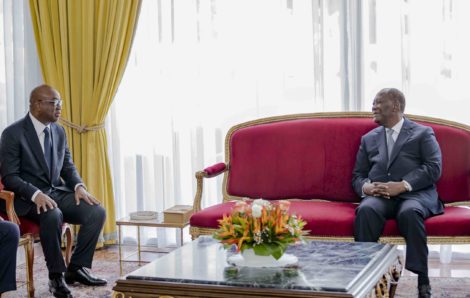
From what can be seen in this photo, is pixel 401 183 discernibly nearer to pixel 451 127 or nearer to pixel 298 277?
pixel 451 127

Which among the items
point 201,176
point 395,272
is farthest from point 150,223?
point 395,272

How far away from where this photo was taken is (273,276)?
3285mm

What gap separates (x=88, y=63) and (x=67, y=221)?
5.38 ft

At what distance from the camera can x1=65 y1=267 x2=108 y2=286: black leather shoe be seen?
4.98 meters

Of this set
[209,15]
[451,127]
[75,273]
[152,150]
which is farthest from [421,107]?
[75,273]

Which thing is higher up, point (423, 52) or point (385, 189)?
point (423, 52)

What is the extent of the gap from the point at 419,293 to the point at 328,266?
1.19m

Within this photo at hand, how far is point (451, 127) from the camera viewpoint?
5.04 meters

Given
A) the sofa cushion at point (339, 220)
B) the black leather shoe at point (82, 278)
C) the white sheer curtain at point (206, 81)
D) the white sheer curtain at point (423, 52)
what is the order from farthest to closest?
the white sheer curtain at point (206, 81), the white sheer curtain at point (423, 52), the black leather shoe at point (82, 278), the sofa cushion at point (339, 220)

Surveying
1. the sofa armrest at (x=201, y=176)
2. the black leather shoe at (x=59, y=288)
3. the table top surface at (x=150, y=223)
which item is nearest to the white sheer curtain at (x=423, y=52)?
the sofa armrest at (x=201, y=176)

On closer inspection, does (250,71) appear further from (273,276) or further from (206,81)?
(273,276)

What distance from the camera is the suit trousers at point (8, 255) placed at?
4344 millimetres

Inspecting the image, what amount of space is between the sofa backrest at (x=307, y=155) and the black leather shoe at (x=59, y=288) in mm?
1415

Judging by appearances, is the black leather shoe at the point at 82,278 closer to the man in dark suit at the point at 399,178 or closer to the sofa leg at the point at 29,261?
the sofa leg at the point at 29,261
